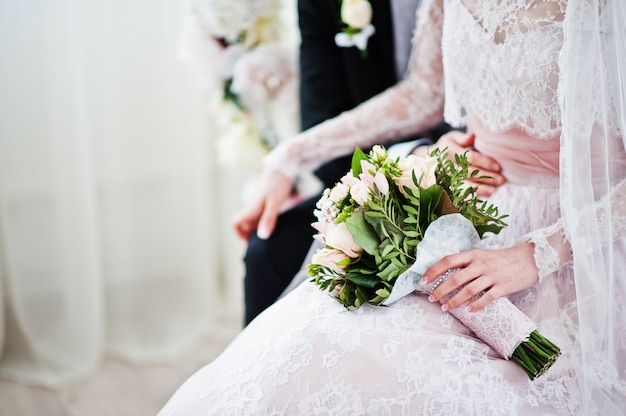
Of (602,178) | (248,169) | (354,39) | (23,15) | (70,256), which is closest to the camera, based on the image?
(602,178)

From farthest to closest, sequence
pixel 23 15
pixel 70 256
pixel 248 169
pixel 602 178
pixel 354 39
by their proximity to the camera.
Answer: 1. pixel 248 169
2. pixel 70 256
3. pixel 23 15
4. pixel 354 39
5. pixel 602 178

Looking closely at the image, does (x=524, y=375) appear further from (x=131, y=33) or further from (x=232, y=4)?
(x=131, y=33)

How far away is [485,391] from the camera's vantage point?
2.86ft

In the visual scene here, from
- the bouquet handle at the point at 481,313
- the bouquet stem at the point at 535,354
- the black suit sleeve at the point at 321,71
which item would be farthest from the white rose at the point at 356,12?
the bouquet stem at the point at 535,354

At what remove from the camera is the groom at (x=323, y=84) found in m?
1.53

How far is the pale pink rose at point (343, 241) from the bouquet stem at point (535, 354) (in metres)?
0.28

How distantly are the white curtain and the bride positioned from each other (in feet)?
3.89

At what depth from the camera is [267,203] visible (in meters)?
1.51

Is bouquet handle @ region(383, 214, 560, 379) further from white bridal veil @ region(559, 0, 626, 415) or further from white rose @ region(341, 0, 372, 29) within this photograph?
white rose @ region(341, 0, 372, 29)

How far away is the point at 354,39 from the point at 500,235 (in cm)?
73

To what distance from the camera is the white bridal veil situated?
93cm

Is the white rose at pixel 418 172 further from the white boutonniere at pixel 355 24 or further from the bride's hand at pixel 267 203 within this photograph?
the white boutonniere at pixel 355 24

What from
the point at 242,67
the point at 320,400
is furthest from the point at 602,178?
the point at 242,67

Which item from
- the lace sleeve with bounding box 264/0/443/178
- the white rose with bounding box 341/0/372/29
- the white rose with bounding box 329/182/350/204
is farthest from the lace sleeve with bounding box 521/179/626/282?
the white rose with bounding box 341/0/372/29
